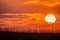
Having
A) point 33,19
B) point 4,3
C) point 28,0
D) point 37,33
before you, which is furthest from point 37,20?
point 4,3

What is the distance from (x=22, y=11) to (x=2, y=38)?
392 millimetres

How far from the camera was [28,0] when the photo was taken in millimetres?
1401

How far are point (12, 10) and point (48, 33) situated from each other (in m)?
0.50

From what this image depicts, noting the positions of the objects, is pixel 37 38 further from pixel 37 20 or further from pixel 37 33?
pixel 37 20

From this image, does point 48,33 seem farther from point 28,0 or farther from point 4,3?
point 4,3

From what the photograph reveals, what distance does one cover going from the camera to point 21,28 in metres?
1.35

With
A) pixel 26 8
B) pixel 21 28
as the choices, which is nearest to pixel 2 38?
pixel 21 28

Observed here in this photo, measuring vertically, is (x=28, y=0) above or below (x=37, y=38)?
above

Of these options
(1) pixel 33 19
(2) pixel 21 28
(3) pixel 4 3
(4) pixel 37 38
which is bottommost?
(4) pixel 37 38

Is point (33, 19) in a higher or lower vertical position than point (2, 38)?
higher

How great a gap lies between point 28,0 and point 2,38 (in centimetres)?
54

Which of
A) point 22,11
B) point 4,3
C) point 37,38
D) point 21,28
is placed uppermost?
point 4,3

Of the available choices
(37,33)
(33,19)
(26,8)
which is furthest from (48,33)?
(26,8)

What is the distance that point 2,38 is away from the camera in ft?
4.38
